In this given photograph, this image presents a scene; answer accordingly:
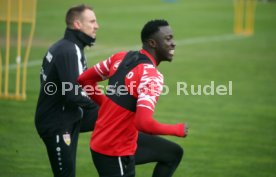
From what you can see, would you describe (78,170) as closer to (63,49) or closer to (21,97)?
(63,49)

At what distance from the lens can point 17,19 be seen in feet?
55.3

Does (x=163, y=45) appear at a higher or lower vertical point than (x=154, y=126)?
higher

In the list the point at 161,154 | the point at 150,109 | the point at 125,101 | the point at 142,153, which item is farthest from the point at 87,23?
the point at 150,109

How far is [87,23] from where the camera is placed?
367 inches

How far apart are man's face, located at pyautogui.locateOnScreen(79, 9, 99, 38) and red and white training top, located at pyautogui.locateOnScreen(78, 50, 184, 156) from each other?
140 cm

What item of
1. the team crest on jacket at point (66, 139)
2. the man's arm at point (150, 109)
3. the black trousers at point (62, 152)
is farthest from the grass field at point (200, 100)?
the man's arm at point (150, 109)

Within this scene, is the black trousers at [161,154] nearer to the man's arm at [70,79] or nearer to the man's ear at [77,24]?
the man's arm at [70,79]

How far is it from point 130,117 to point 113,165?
1.74 feet

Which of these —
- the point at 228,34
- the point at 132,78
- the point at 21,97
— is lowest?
the point at 228,34

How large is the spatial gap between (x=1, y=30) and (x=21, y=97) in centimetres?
1423

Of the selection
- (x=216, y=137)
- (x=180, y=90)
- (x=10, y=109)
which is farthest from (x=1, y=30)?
(x=216, y=137)

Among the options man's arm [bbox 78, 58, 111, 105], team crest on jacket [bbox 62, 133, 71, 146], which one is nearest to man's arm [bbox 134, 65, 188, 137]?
man's arm [bbox 78, 58, 111, 105]

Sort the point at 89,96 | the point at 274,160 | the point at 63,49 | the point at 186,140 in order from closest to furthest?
the point at 89,96
the point at 63,49
the point at 274,160
the point at 186,140

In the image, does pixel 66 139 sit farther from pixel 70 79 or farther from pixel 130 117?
pixel 130 117
